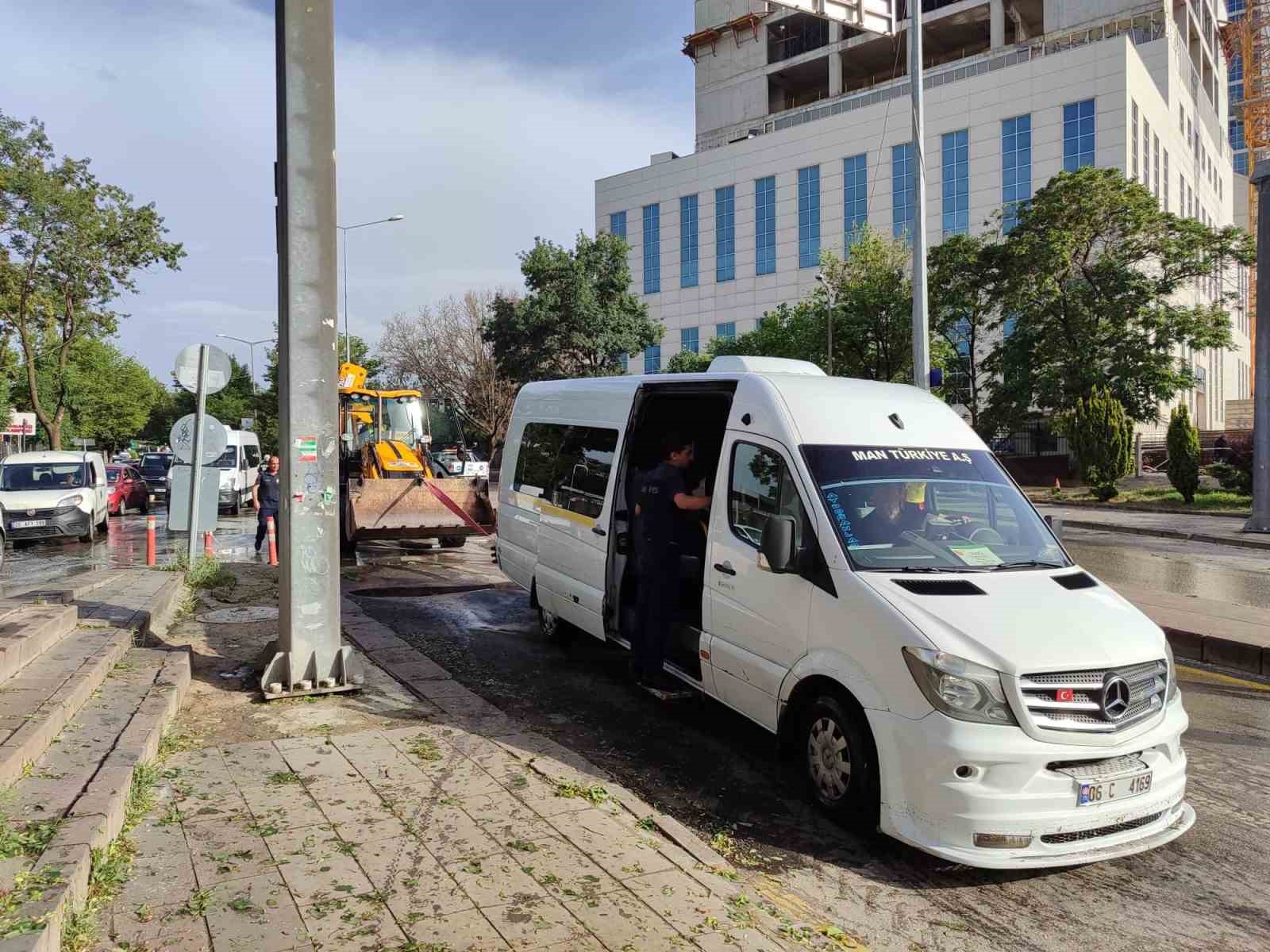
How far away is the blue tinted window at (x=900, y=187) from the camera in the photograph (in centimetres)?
5019

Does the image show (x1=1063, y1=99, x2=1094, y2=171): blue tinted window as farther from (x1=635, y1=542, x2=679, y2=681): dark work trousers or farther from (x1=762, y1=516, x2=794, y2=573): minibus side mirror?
(x1=762, y1=516, x2=794, y2=573): minibus side mirror

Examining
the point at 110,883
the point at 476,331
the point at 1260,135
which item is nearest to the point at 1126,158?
the point at 476,331

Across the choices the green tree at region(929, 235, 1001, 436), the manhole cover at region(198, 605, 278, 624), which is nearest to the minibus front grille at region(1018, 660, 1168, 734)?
the manhole cover at region(198, 605, 278, 624)

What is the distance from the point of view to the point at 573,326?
4178 cm

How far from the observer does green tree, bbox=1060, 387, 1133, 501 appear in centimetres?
2845

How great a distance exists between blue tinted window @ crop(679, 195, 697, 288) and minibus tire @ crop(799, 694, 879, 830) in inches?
2274

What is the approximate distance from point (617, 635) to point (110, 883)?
4.02 metres

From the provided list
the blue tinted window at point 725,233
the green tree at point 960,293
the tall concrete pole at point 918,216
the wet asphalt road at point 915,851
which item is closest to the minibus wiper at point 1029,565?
the wet asphalt road at point 915,851

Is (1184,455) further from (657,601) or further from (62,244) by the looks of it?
(62,244)

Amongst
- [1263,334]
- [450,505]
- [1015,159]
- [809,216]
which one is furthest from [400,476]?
[809,216]

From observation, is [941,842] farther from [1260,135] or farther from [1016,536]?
[1260,135]

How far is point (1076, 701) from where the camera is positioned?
4.10 meters

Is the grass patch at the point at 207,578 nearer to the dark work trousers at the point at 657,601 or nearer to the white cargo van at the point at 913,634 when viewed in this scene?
the white cargo van at the point at 913,634

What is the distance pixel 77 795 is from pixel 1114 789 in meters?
4.57
